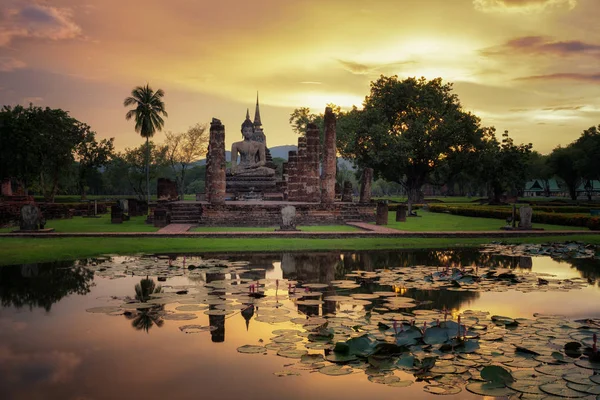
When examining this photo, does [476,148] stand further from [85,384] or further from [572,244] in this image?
[85,384]

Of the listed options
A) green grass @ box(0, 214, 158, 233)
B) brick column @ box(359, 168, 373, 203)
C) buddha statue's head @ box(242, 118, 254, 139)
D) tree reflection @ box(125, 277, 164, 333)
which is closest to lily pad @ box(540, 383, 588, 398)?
tree reflection @ box(125, 277, 164, 333)

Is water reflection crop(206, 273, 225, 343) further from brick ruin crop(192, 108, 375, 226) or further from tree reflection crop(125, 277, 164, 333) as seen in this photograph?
brick ruin crop(192, 108, 375, 226)

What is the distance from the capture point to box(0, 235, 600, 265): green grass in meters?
16.7

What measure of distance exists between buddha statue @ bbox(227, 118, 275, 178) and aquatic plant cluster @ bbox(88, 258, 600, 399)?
24964 mm

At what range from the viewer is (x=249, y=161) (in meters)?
38.5

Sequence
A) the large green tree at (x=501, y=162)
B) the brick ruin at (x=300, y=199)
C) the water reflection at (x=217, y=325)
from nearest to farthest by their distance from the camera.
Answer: the water reflection at (x=217, y=325) < the brick ruin at (x=300, y=199) < the large green tree at (x=501, y=162)

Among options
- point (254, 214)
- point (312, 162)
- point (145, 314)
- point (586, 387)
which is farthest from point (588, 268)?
point (312, 162)

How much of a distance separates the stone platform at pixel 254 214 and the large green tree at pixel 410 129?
21.5 metres

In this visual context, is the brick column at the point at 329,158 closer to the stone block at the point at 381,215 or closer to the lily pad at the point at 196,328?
the stone block at the point at 381,215

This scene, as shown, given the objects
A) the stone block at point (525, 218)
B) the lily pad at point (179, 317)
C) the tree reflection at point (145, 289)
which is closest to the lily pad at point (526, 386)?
the lily pad at point (179, 317)

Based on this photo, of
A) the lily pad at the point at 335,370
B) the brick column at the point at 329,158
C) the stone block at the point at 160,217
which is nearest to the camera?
the lily pad at the point at 335,370

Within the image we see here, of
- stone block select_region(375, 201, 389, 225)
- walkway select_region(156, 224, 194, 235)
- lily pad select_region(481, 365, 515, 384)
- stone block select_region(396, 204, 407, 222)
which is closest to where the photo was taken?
lily pad select_region(481, 365, 515, 384)

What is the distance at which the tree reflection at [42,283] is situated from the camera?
Result: 1058 centimetres

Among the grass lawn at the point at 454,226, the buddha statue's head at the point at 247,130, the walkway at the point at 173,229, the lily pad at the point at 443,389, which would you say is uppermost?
the buddha statue's head at the point at 247,130
